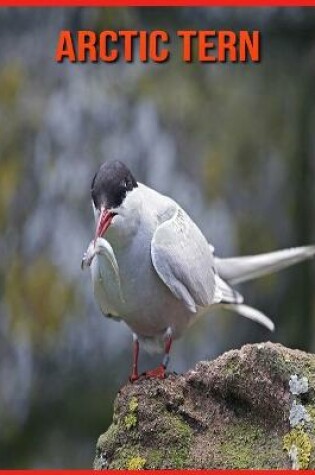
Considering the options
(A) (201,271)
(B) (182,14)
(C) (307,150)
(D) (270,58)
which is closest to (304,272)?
(C) (307,150)

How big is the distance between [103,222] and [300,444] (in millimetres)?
1028

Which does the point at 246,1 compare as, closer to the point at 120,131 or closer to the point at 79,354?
the point at 120,131

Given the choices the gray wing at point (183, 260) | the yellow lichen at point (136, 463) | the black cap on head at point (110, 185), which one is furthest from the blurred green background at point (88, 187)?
the yellow lichen at point (136, 463)

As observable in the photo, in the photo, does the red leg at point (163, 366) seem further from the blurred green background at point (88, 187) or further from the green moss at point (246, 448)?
the blurred green background at point (88, 187)

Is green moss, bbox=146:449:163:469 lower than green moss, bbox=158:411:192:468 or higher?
lower

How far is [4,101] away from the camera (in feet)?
22.7

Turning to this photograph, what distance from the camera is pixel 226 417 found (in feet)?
11.1

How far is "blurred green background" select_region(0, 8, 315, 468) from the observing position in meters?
6.79

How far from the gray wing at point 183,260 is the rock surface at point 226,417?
0.47m

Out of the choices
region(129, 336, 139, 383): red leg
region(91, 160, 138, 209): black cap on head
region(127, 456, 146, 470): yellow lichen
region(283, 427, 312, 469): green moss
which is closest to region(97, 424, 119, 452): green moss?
region(127, 456, 146, 470): yellow lichen

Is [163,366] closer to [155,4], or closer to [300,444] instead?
[300,444]

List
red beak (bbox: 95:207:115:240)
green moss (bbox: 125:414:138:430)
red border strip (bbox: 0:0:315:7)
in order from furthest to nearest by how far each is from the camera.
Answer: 1. red border strip (bbox: 0:0:315:7)
2. red beak (bbox: 95:207:115:240)
3. green moss (bbox: 125:414:138:430)

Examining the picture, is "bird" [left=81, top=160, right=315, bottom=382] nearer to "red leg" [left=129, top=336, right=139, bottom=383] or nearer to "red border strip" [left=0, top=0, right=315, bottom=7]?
"red leg" [left=129, top=336, right=139, bottom=383]

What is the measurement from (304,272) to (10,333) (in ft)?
6.54
